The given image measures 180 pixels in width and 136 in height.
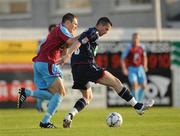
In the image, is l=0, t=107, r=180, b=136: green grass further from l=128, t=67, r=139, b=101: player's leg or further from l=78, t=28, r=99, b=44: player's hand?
l=128, t=67, r=139, b=101: player's leg

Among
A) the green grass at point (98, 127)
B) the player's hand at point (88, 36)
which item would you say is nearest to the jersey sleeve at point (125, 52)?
Result: the green grass at point (98, 127)

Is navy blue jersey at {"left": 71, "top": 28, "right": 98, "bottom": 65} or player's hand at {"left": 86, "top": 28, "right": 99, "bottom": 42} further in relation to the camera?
navy blue jersey at {"left": 71, "top": 28, "right": 98, "bottom": 65}

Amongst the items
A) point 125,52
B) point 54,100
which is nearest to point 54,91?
point 54,100

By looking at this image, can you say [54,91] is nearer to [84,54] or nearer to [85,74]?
[85,74]

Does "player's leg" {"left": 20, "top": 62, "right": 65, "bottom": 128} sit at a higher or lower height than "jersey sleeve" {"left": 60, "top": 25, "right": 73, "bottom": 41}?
lower

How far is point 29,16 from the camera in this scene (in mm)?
39219

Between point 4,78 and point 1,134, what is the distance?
1183cm

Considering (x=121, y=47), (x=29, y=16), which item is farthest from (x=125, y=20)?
(x=121, y=47)

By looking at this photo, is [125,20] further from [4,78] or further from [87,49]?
[87,49]

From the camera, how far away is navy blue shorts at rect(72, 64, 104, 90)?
14.7 m

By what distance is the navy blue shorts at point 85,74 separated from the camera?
14695 millimetres

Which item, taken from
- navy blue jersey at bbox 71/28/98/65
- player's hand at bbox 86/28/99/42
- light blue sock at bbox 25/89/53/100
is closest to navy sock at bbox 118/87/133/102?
navy blue jersey at bbox 71/28/98/65

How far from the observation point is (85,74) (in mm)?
14758

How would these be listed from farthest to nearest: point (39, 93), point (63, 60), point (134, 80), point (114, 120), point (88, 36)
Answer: point (134, 80)
point (39, 93)
point (114, 120)
point (88, 36)
point (63, 60)
